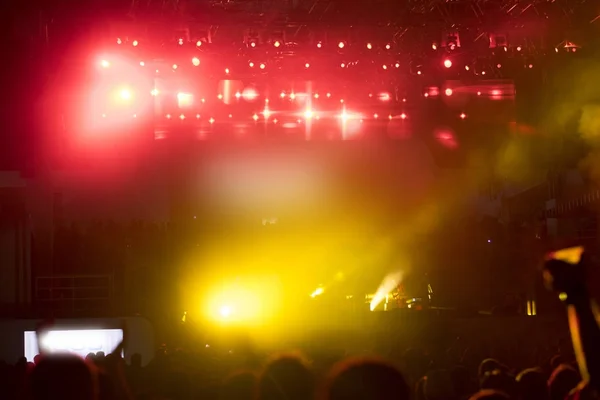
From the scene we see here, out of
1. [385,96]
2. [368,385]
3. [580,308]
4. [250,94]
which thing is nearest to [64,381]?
[368,385]

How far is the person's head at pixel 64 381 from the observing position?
292cm

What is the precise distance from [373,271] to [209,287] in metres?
4.49

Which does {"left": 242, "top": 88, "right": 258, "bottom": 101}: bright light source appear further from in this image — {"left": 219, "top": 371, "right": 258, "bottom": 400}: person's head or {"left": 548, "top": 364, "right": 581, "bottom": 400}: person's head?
{"left": 548, "top": 364, "right": 581, "bottom": 400}: person's head

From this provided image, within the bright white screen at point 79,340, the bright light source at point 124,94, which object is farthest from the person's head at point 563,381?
the bright white screen at point 79,340

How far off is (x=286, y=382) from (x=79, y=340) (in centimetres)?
1172

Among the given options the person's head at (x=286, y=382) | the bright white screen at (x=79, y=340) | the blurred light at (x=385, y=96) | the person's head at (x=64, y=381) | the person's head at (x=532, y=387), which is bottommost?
the bright white screen at (x=79, y=340)

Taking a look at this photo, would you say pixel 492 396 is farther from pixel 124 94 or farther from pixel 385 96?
pixel 385 96

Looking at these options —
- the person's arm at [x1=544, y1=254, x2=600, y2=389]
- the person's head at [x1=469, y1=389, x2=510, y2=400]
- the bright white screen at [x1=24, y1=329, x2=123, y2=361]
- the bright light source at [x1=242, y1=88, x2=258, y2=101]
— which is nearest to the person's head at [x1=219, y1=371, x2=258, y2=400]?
the person's head at [x1=469, y1=389, x2=510, y2=400]

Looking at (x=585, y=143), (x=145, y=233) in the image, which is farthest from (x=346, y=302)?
(x=585, y=143)

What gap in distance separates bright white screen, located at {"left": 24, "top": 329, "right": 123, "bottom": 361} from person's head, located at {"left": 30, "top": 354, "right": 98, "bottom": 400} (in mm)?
11599

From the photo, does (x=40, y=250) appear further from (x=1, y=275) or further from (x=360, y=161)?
(x=360, y=161)

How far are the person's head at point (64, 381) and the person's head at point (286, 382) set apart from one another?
2.30ft

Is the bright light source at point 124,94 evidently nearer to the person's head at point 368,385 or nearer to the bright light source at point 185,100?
the bright light source at point 185,100

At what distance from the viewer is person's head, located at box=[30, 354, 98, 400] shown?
2916 mm
